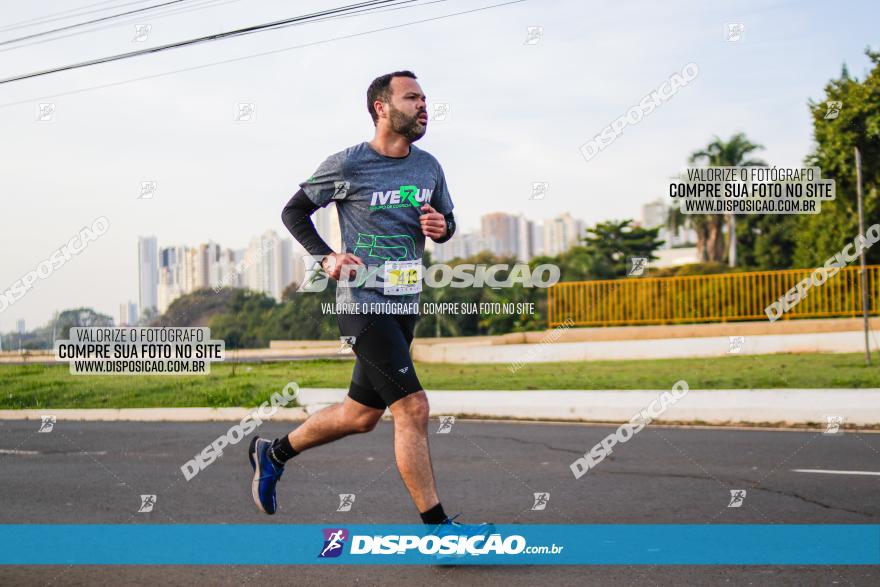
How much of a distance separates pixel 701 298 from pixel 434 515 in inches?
742

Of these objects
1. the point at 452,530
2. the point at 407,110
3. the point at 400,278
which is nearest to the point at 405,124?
the point at 407,110

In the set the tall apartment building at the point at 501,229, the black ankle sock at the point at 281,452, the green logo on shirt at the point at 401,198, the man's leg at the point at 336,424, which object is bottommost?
the black ankle sock at the point at 281,452

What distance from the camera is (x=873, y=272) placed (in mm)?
19094

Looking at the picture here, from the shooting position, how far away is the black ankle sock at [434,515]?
153 inches

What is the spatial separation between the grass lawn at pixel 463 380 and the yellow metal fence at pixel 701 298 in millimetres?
2781

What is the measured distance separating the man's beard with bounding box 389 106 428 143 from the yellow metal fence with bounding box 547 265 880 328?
57.2 ft

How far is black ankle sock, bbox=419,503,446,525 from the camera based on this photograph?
3884 mm

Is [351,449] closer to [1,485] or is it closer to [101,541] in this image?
[1,485]

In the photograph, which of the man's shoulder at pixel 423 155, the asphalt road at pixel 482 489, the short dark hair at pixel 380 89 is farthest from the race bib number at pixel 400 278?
the asphalt road at pixel 482 489

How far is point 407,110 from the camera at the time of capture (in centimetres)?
405

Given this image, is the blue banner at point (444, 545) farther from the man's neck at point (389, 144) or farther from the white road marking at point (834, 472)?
the white road marking at point (834, 472)

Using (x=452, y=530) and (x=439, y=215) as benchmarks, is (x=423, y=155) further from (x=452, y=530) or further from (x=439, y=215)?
(x=452, y=530)

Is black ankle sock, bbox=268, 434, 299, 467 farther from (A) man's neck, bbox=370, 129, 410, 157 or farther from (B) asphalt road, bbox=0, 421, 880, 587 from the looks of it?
(A) man's neck, bbox=370, 129, 410, 157

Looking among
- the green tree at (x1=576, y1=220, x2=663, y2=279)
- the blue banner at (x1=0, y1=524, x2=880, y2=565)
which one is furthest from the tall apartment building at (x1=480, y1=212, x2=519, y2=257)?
the blue banner at (x1=0, y1=524, x2=880, y2=565)
